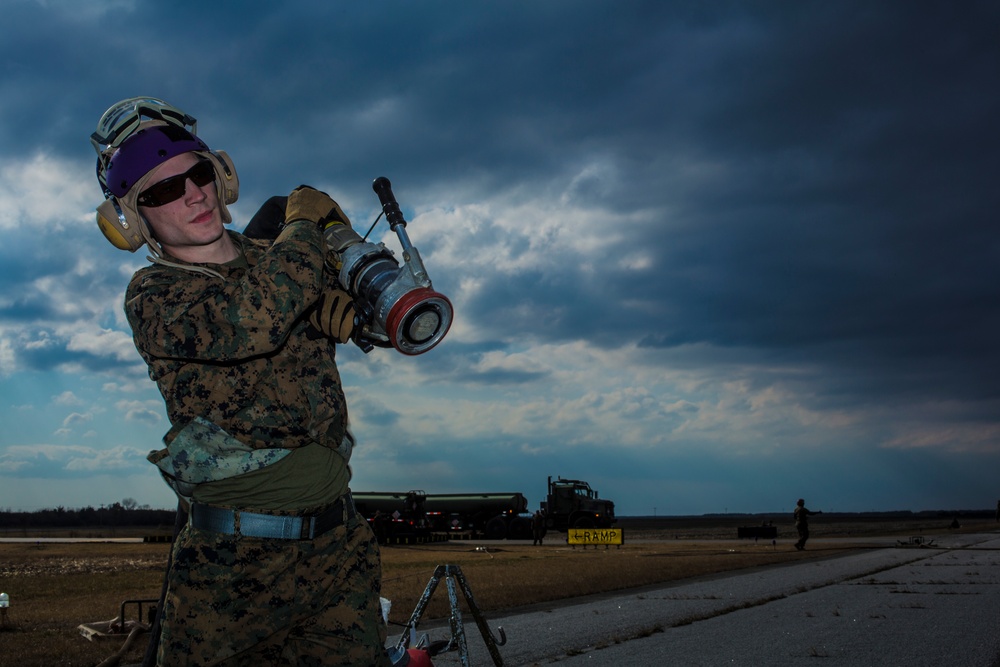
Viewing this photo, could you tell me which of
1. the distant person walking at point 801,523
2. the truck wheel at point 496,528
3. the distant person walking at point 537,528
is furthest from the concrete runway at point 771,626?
the truck wheel at point 496,528

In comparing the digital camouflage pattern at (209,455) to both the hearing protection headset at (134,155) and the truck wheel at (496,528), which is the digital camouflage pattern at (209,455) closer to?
the hearing protection headset at (134,155)

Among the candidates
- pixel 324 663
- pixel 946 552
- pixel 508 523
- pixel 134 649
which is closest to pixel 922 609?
pixel 134 649

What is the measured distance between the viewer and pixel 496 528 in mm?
47375

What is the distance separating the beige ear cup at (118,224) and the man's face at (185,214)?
4 cm

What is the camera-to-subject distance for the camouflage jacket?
6.97 feet

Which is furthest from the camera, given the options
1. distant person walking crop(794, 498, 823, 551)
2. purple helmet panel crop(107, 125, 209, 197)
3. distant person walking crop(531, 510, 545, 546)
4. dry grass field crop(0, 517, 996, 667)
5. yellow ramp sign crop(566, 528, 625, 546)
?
distant person walking crop(531, 510, 545, 546)

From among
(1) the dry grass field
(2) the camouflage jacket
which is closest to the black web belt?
(2) the camouflage jacket

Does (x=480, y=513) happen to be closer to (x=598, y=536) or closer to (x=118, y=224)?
(x=598, y=536)

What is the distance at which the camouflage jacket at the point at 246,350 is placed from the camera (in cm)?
212

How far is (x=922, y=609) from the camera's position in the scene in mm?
10477

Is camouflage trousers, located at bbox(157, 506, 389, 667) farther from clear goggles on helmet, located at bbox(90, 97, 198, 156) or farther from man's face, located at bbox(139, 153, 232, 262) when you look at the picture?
clear goggles on helmet, located at bbox(90, 97, 198, 156)

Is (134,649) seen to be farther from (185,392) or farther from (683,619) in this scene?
(185,392)

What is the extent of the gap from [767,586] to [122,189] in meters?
13.4

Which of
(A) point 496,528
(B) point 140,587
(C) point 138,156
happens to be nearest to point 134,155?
(C) point 138,156
